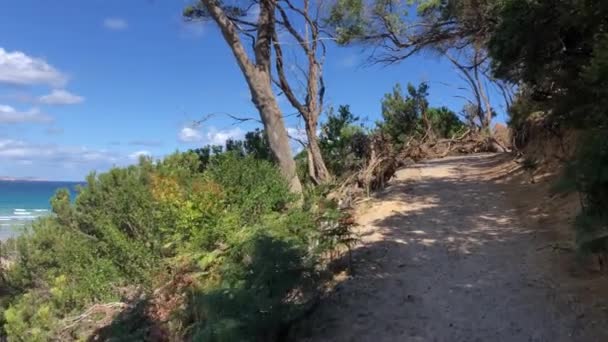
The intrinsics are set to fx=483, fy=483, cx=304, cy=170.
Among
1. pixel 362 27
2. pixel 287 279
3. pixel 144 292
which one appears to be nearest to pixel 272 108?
pixel 362 27

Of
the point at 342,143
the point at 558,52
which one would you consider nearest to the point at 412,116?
the point at 342,143

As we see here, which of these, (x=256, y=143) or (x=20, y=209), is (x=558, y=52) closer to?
(x=256, y=143)

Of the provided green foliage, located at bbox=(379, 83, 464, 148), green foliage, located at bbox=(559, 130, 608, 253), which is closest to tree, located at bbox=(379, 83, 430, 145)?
green foliage, located at bbox=(379, 83, 464, 148)

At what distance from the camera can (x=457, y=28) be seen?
11289mm

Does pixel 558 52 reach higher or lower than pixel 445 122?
lower

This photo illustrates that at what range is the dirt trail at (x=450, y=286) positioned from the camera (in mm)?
3727

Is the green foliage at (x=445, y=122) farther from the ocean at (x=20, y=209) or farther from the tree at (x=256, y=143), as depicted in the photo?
the ocean at (x=20, y=209)

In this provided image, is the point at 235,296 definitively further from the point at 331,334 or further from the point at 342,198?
the point at 342,198

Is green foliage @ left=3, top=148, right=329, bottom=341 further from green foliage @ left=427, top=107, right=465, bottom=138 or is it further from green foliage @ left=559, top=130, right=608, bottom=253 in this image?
green foliage @ left=427, top=107, right=465, bottom=138

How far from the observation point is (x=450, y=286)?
180 inches

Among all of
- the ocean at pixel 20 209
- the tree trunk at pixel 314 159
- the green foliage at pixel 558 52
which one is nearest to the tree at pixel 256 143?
the tree trunk at pixel 314 159

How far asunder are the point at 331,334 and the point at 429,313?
0.85 metres

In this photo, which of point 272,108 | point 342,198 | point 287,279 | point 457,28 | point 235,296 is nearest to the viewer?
point 235,296

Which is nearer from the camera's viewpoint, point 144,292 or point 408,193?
point 144,292
